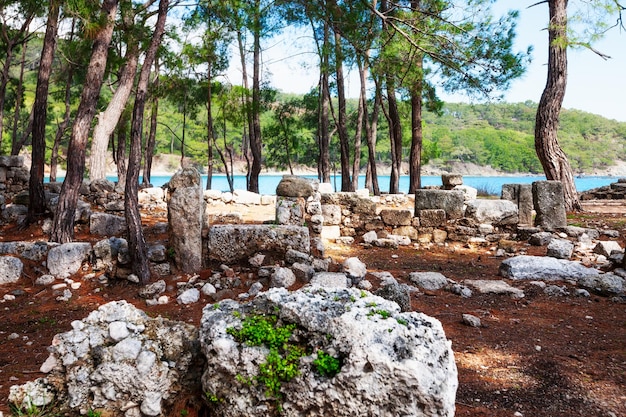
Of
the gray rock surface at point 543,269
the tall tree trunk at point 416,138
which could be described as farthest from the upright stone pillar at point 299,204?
the tall tree trunk at point 416,138

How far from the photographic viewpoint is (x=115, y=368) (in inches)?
92.0

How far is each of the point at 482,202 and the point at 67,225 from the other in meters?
7.91

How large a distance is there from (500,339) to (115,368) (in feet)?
11.0

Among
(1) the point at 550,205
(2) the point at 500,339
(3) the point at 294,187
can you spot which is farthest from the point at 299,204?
(1) the point at 550,205

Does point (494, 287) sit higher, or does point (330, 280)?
point (330, 280)

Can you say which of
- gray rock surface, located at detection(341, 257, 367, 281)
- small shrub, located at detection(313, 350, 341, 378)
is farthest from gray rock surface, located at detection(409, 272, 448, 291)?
small shrub, located at detection(313, 350, 341, 378)

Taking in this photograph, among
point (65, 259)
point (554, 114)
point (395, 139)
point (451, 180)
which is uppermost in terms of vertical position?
point (554, 114)

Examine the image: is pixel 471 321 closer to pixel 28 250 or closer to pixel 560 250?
pixel 560 250

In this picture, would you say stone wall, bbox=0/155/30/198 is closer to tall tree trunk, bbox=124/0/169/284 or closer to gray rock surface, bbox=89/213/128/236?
gray rock surface, bbox=89/213/128/236

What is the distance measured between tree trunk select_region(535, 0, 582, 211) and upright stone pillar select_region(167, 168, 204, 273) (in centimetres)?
1040

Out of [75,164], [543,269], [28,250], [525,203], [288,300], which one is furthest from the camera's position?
[525,203]

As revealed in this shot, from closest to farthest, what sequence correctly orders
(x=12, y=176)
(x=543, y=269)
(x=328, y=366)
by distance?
(x=328, y=366) < (x=543, y=269) < (x=12, y=176)

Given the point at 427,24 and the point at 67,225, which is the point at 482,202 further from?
the point at 67,225

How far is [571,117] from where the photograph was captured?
83.9 m
